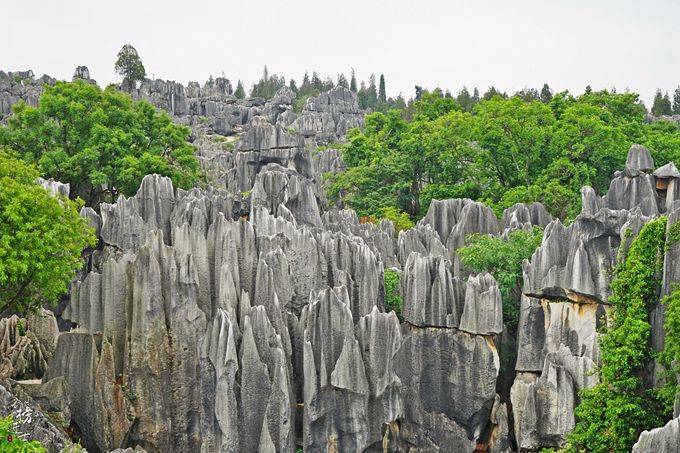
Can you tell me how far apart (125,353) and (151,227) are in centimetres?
596

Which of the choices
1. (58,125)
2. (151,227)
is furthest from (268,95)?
(151,227)

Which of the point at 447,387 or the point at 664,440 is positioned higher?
the point at 664,440

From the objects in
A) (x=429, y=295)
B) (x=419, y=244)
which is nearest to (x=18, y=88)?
(x=419, y=244)

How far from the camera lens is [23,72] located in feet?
258

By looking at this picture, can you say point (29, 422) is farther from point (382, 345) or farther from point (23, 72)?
point (23, 72)

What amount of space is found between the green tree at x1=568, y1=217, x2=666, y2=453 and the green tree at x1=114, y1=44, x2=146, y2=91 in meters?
67.8

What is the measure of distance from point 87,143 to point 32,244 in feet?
44.0

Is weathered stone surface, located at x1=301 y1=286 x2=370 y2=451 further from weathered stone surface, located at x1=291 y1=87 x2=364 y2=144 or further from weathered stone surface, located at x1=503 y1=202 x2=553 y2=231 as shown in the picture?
weathered stone surface, located at x1=291 y1=87 x2=364 y2=144

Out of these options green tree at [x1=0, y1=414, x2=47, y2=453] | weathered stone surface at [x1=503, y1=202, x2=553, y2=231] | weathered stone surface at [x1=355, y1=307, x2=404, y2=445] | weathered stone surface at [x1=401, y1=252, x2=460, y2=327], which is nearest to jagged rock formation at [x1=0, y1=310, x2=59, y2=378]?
green tree at [x1=0, y1=414, x2=47, y2=453]

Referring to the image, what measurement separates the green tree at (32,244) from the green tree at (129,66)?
6198 cm

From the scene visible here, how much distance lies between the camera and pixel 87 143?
27.4 metres

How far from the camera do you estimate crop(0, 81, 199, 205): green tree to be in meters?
26.6

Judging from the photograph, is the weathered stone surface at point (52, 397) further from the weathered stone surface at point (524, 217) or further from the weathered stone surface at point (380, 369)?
the weathered stone surface at point (524, 217)

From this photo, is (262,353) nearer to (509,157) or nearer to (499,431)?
(499,431)
